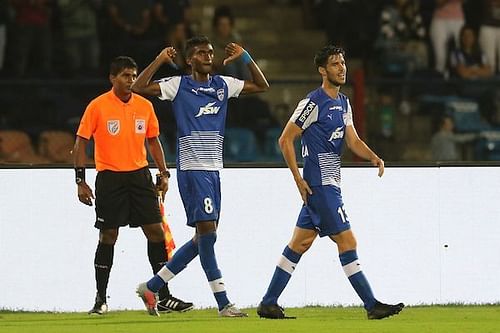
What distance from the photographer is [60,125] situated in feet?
54.9

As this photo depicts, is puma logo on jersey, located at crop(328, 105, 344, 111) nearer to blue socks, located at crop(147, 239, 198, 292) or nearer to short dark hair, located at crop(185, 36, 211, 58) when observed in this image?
short dark hair, located at crop(185, 36, 211, 58)

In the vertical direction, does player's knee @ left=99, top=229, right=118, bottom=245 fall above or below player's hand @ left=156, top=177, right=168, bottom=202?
below

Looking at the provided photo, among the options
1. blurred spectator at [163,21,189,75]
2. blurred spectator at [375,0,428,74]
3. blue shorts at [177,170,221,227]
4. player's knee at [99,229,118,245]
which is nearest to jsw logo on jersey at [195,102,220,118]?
blue shorts at [177,170,221,227]

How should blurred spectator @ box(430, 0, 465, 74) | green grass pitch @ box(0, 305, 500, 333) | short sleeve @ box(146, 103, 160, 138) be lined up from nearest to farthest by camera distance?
green grass pitch @ box(0, 305, 500, 333), short sleeve @ box(146, 103, 160, 138), blurred spectator @ box(430, 0, 465, 74)

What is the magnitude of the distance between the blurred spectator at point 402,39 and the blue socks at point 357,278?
9.14 m

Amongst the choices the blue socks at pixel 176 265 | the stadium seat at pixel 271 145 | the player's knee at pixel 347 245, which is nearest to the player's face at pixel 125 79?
the blue socks at pixel 176 265

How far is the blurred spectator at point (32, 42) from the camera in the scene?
18859 mm

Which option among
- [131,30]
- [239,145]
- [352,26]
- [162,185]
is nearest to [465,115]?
[239,145]

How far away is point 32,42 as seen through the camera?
18969mm

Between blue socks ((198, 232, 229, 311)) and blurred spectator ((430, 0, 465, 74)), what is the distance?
9207mm

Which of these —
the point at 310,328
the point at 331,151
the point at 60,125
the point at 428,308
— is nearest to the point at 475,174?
the point at 428,308

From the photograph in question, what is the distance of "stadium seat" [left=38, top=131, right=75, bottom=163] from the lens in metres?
16.5

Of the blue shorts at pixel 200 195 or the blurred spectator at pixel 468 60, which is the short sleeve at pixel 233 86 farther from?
the blurred spectator at pixel 468 60

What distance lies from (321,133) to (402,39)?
9.49 m
